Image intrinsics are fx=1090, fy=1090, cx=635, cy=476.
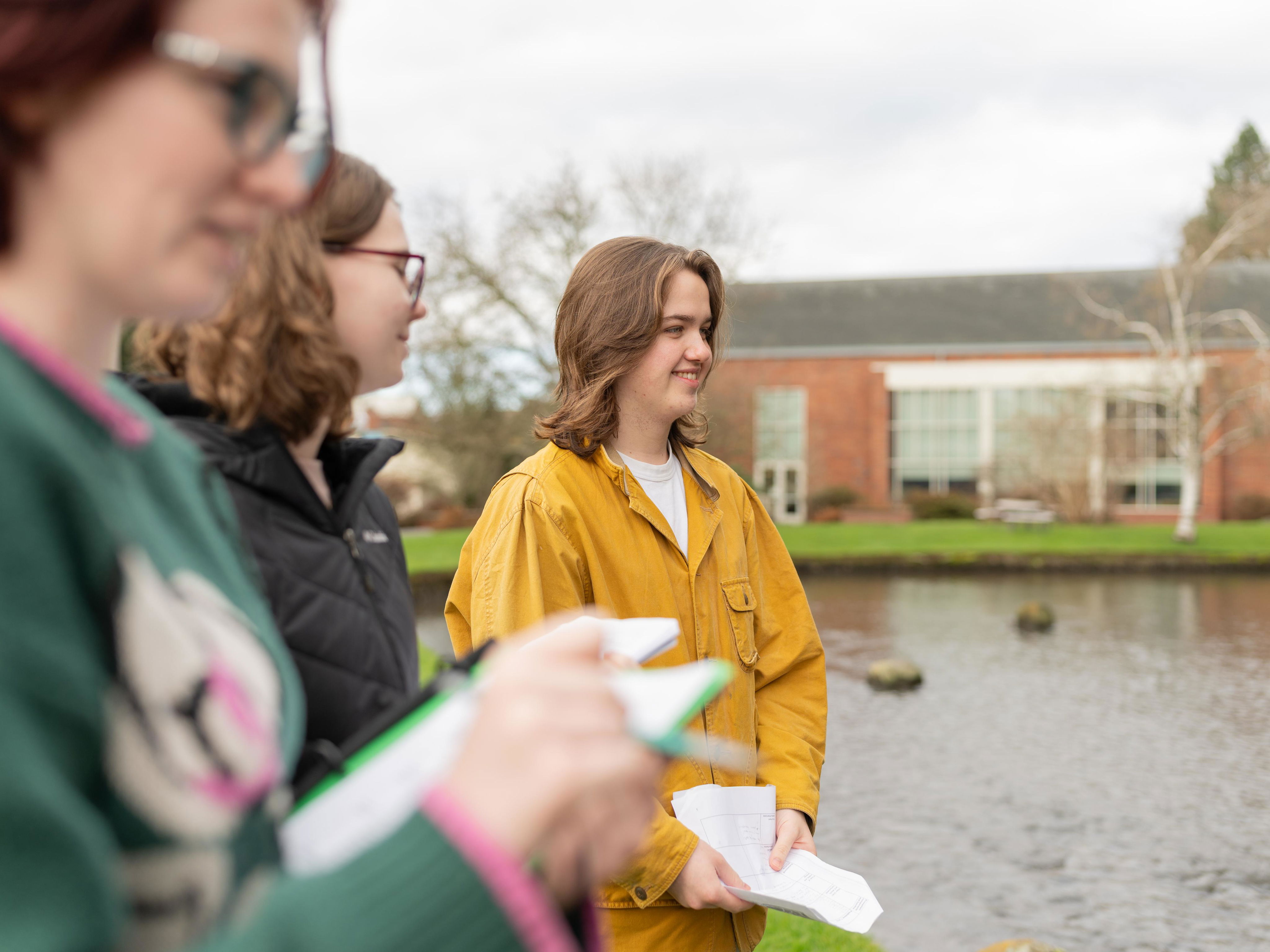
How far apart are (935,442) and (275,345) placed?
41.3m

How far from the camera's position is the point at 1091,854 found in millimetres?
7750

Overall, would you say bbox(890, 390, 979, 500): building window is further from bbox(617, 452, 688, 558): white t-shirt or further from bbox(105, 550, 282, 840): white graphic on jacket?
bbox(105, 550, 282, 840): white graphic on jacket

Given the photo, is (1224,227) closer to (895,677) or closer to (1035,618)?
(1035,618)

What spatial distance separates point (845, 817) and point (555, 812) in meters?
8.20

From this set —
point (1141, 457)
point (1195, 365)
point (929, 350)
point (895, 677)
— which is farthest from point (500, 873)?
point (929, 350)

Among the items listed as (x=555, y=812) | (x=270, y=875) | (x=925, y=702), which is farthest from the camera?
(x=925, y=702)

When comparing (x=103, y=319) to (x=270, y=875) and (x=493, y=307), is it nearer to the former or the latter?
(x=270, y=875)

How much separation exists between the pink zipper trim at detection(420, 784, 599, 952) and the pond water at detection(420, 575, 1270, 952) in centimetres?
600

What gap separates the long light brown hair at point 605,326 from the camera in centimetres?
295

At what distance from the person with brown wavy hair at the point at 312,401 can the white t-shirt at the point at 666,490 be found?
132cm

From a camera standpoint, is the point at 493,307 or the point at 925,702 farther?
the point at 493,307

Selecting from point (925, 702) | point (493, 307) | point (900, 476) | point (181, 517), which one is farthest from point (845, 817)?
point (900, 476)

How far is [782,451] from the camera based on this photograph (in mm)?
35312

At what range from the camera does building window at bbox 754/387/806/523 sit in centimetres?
3344
